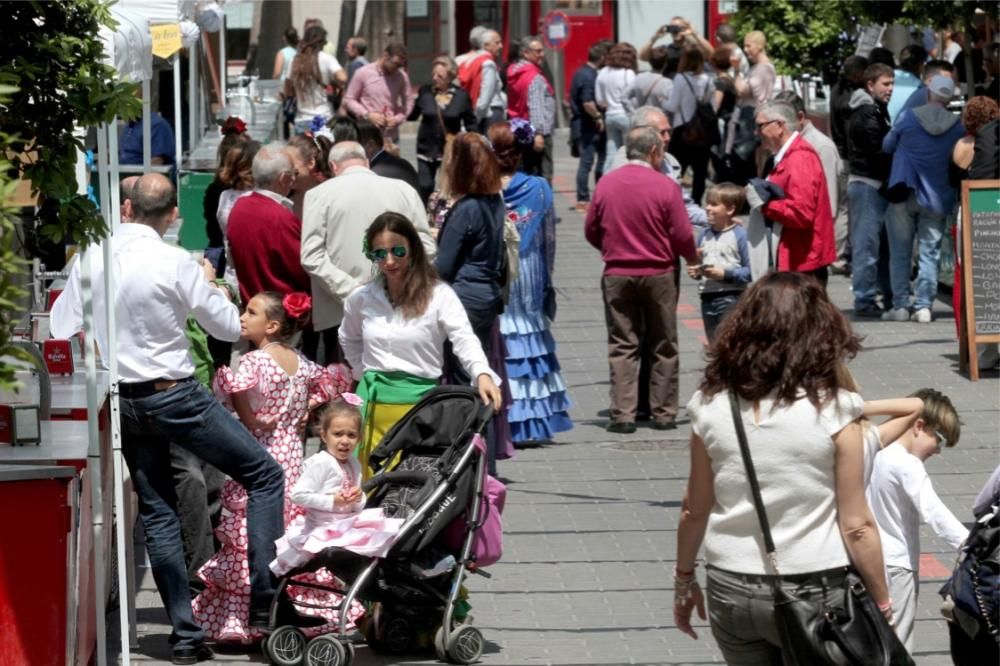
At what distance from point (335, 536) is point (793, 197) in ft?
15.7

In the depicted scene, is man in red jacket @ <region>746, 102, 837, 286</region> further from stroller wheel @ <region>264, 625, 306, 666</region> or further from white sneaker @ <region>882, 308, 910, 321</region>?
stroller wheel @ <region>264, 625, 306, 666</region>

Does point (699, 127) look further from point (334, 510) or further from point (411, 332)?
point (334, 510)

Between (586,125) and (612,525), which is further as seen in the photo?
(586,125)

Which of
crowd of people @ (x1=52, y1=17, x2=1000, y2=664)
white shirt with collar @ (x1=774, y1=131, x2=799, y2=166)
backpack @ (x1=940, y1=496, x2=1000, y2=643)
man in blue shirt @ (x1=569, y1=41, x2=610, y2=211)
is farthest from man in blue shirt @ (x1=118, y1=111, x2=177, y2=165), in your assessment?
backpack @ (x1=940, y1=496, x2=1000, y2=643)

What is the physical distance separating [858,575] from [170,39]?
7638mm

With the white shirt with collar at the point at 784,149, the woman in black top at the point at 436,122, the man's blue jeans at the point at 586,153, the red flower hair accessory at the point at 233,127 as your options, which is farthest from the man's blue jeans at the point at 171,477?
the man's blue jeans at the point at 586,153

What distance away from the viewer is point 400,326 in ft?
26.1

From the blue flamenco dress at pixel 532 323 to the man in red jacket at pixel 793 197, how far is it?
124 cm

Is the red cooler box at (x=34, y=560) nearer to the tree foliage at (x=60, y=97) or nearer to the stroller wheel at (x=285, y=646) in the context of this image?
the tree foliage at (x=60, y=97)

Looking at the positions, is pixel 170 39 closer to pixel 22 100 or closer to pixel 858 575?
pixel 22 100

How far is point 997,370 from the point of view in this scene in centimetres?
1305

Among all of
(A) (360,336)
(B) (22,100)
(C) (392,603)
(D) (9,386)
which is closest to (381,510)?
(C) (392,603)

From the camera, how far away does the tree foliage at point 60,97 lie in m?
5.80

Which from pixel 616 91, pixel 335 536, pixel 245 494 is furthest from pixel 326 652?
pixel 616 91
